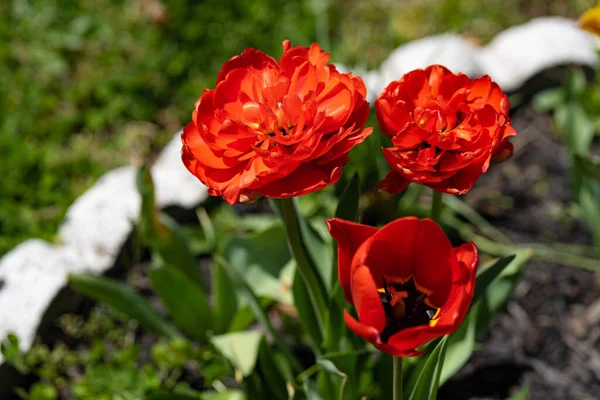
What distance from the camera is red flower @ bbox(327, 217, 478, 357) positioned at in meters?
0.89

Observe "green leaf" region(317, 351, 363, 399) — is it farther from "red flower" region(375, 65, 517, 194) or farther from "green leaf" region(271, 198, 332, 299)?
"red flower" region(375, 65, 517, 194)

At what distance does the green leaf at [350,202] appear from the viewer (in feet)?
4.38

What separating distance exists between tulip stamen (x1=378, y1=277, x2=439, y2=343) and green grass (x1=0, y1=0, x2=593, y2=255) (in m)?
1.54

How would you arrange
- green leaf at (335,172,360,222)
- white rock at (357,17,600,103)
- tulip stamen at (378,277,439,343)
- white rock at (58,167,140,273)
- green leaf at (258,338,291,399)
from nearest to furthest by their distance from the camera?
tulip stamen at (378,277,439,343) → green leaf at (335,172,360,222) → green leaf at (258,338,291,399) → white rock at (58,167,140,273) → white rock at (357,17,600,103)

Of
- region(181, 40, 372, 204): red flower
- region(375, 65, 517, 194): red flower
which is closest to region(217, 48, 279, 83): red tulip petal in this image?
region(181, 40, 372, 204): red flower

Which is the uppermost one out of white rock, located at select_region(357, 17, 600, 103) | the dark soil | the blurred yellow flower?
the blurred yellow flower

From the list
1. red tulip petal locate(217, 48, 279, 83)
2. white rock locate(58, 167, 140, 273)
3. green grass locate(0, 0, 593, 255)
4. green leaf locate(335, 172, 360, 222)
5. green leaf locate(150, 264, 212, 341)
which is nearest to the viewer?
red tulip petal locate(217, 48, 279, 83)

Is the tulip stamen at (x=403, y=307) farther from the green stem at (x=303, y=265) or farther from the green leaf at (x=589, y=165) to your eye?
the green leaf at (x=589, y=165)

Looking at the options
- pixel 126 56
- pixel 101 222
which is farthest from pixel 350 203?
pixel 126 56

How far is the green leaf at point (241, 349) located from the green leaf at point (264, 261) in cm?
24

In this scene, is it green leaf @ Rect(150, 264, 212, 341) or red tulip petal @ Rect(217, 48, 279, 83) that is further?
green leaf @ Rect(150, 264, 212, 341)

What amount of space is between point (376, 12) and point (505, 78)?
2.46 feet

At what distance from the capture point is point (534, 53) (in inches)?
108

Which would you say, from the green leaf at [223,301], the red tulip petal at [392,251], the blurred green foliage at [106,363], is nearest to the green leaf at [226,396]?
the blurred green foliage at [106,363]
